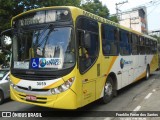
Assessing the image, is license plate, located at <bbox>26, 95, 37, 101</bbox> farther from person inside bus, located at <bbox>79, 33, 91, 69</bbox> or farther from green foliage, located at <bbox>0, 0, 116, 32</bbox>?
green foliage, located at <bbox>0, 0, 116, 32</bbox>

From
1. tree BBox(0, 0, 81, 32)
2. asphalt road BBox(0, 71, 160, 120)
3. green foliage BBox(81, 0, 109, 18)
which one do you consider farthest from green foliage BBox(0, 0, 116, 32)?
green foliage BBox(81, 0, 109, 18)

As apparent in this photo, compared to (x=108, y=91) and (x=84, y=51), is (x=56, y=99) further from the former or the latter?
(x=108, y=91)

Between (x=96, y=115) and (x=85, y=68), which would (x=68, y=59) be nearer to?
(x=85, y=68)

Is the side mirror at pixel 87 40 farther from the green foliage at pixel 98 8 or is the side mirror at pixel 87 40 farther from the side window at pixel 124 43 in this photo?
the green foliage at pixel 98 8

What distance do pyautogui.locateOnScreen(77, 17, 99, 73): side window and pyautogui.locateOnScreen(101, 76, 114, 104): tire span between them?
1553 millimetres

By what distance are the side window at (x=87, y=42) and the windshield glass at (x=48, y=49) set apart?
0.35 metres

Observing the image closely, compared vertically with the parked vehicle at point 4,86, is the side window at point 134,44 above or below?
above

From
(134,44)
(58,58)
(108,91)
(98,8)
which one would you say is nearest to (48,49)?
(58,58)

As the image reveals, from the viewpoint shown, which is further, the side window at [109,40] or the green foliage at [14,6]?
the green foliage at [14,6]

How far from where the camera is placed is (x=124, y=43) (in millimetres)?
11695

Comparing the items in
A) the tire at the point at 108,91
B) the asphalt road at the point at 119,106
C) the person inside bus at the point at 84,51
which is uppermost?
the person inside bus at the point at 84,51

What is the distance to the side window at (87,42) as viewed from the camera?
24.2 ft

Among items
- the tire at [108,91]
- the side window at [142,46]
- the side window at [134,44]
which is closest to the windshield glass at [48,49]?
the tire at [108,91]

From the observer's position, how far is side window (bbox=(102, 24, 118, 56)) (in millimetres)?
9242
